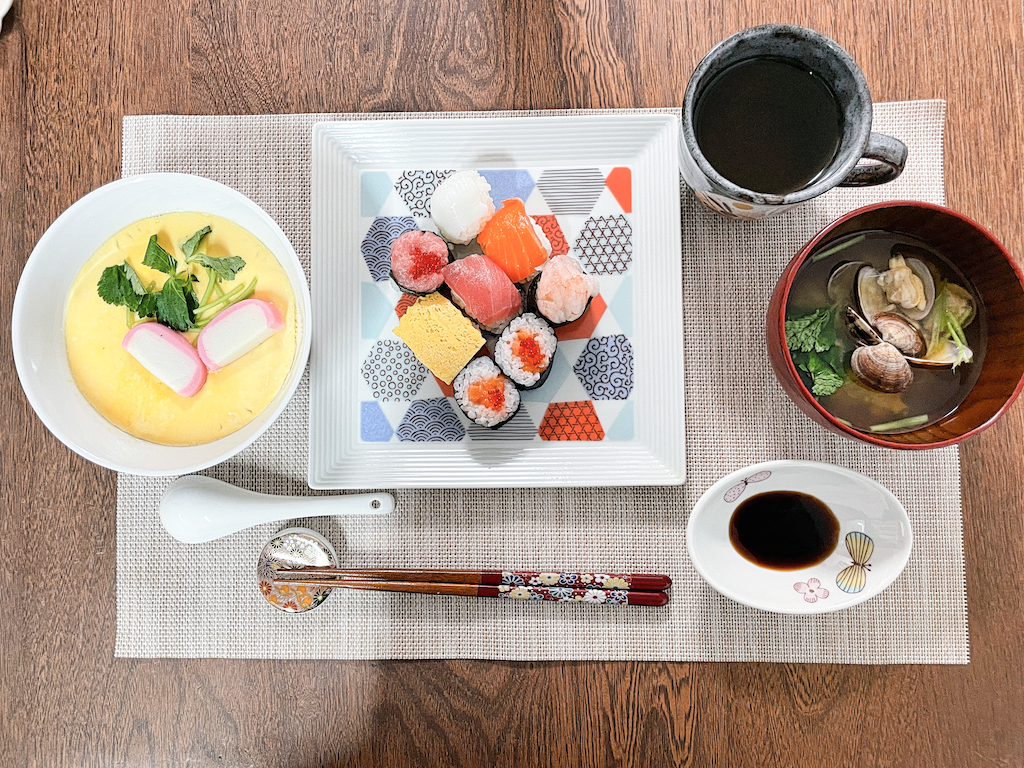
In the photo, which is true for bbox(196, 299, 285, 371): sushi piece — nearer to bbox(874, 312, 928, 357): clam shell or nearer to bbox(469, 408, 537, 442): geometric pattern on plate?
bbox(469, 408, 537, 442): geometric pattern on plate

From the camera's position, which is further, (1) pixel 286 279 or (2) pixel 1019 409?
(2) pixel 1019 409

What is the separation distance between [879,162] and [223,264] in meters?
0.85

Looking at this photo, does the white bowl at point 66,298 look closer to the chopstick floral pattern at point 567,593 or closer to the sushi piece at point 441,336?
the sushi piece at point 441,336

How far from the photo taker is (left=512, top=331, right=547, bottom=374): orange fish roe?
946 mm

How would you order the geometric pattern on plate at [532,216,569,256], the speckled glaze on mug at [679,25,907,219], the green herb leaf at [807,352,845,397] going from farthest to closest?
the geometric pattern on plate at [532,216,569,256]
the green herb leaf at [807,352,845,397]
the speckled glaze on mug at [679,25,907,219]

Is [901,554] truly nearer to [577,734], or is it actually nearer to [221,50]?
[577,734]

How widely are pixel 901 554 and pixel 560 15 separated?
0.97 meters

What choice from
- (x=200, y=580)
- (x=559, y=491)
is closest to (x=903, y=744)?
(x=559, y=491)

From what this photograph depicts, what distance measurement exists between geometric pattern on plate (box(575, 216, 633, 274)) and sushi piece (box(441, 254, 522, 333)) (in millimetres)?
133

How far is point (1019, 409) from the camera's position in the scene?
41.2 inches

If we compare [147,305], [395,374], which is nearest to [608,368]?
[395,374]

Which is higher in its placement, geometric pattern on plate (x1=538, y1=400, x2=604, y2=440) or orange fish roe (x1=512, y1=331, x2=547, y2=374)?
orange fish roe (x1=512, y1=331, x2=547, y2=374)

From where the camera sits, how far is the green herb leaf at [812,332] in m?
0.93

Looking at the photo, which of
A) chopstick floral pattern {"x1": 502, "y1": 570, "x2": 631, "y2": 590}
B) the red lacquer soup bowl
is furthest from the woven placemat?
the red lacquer soup bowl
